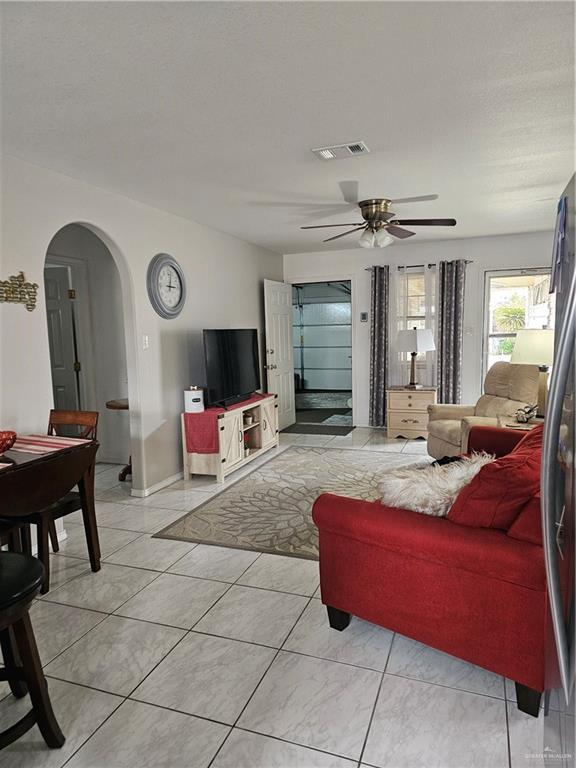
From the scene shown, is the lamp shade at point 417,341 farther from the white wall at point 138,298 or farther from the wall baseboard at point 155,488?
the wall baseboard at point 155,488

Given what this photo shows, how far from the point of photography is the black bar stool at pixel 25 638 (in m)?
1.49

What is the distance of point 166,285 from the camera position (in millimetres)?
4359

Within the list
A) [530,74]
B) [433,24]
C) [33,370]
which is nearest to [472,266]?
[530,74]

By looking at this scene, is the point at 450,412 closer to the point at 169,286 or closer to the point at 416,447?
the point at 416,447

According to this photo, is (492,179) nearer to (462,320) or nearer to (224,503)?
(462,320)

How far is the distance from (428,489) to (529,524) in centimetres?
42

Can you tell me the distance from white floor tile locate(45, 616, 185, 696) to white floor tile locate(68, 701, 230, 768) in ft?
0.54

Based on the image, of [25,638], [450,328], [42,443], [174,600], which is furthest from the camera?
[450,328]

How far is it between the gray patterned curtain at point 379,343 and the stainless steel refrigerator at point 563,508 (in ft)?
17.1

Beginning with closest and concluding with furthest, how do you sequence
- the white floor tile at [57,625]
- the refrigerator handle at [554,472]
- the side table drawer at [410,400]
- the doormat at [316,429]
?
the refrigerator handle at [554,472]
the white floor tile at [57,625]
the side table drawer at [410,400]
the doormat at [316,429]

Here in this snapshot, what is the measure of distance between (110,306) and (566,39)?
4227 millimetres

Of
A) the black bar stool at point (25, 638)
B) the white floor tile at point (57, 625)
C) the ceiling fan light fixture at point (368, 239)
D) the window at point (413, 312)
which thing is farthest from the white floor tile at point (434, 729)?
the window at point (413, 312)

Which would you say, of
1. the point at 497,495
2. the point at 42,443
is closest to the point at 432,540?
the point at 497,495

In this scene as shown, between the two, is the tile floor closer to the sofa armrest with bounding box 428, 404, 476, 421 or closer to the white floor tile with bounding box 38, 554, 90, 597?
the white floor tile with bounding box 38, 554, 90, 597
